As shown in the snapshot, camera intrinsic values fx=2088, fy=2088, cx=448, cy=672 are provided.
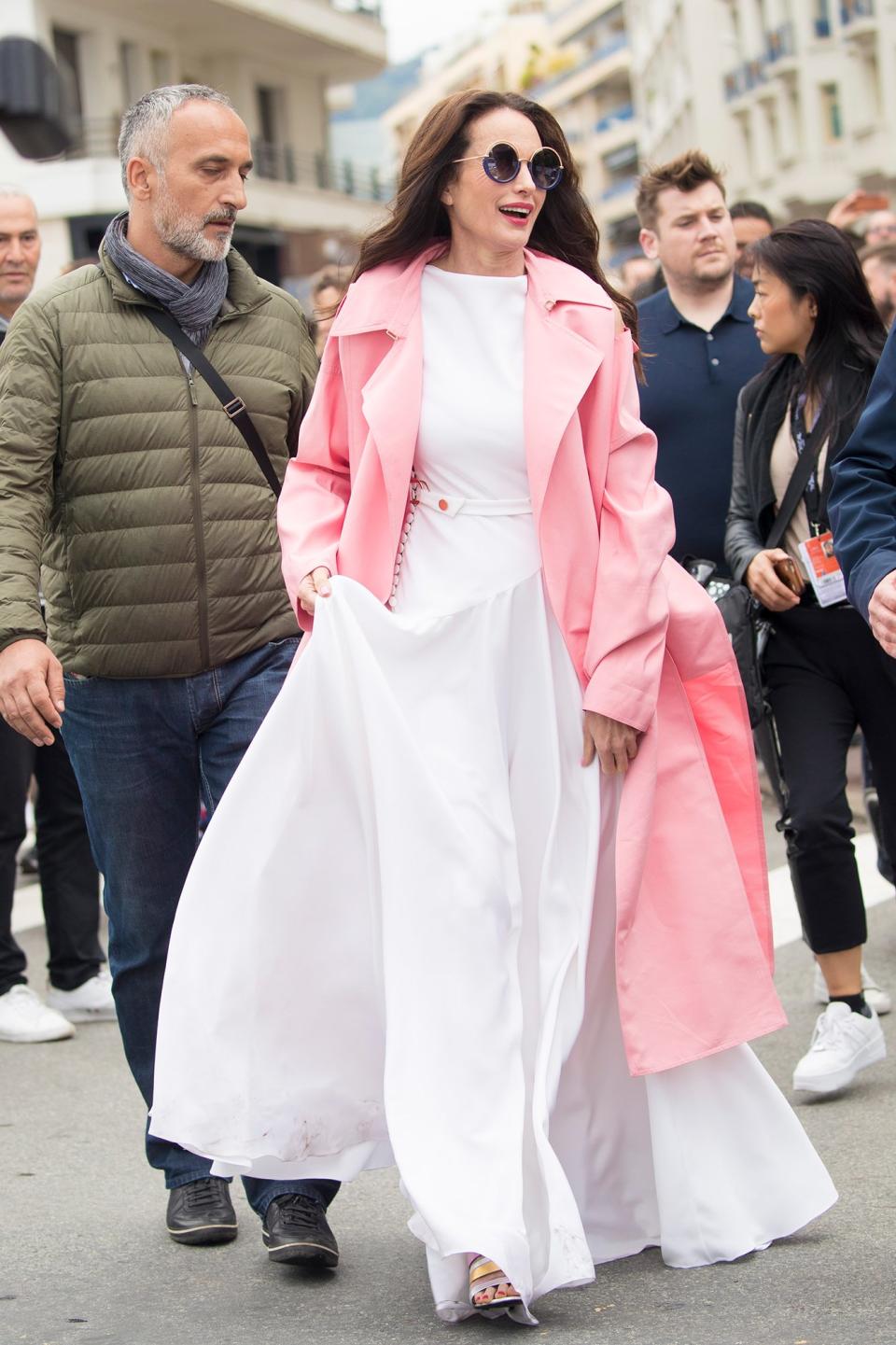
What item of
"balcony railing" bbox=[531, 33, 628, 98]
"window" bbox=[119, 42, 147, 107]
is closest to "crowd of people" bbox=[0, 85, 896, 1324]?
"window" bbox=[119, 42, 147, 107]

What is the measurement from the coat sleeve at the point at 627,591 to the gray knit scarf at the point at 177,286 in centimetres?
101

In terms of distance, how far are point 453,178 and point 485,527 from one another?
2.44ft

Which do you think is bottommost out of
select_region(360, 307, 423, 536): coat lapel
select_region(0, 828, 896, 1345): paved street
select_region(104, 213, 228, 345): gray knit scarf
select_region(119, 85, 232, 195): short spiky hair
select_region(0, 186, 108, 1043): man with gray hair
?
select_region(0, 828, 896, 1345): paved street

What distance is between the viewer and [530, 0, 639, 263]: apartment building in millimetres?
92125

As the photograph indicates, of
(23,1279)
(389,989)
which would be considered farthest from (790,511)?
(23,1279)

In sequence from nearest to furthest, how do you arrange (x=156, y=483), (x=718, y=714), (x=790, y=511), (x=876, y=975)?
(x=718, y=714) < (x=156, y=483) < (x=790, y=511) < (x=876, y=975)

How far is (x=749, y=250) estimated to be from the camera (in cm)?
602

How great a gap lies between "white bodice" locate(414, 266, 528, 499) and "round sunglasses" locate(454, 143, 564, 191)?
202 millimetres

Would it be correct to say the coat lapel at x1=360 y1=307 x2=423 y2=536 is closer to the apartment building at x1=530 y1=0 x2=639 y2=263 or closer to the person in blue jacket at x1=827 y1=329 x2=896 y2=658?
the person in blue jacket at x1=827 y1=329 x2=896 y2=658

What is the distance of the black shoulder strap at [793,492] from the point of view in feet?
18.6

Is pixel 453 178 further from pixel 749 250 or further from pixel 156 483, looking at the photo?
pixel 749 250

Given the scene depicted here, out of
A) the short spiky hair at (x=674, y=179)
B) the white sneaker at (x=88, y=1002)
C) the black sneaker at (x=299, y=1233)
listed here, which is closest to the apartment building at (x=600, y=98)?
the short spiky hair at (x=674, y=179)

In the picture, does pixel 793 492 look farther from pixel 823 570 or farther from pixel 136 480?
pixel 136 480

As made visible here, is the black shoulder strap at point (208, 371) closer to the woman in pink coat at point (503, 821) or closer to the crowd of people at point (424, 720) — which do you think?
the crowd of people at point (424, 720)
